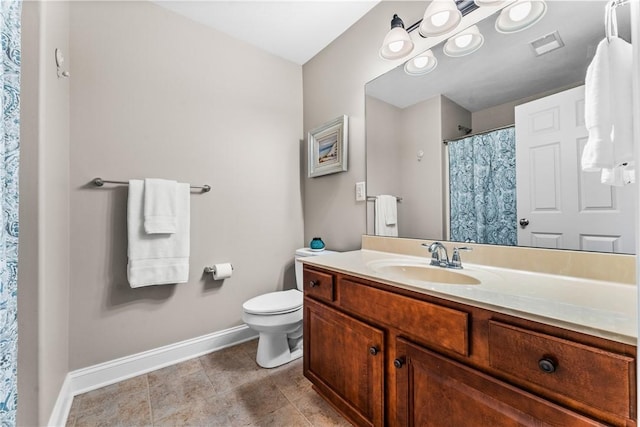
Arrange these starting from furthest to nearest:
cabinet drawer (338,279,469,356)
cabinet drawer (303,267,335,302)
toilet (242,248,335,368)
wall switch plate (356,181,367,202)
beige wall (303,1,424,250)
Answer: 1. wall switch plate (356,181,367,202)
2. beige wall (303,1,424,250)
3. toilet (242,248,335,368)
4. cabinet drawer (303,267,335,302)
5. cabinet drawer (338,279,469,356)

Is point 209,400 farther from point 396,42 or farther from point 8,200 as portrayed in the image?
point 396,42

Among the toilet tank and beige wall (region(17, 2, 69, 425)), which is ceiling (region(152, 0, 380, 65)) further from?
the toilet tank

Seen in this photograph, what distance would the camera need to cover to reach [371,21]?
1.82m

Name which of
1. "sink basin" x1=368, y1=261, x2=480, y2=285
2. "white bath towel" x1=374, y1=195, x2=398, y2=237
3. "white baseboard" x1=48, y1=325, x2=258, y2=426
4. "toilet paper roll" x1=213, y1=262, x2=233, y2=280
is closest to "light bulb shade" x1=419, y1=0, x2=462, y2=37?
"white bath towel" x1=374, y1=195, x2=398, y2=237

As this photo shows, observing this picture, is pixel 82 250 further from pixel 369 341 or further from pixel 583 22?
pixel 583 22

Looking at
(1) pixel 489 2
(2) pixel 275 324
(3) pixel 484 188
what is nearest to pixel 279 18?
(1) pixel 489 2

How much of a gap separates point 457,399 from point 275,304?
1.20 meters

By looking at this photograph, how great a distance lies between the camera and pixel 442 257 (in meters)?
1.34

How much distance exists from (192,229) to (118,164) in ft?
1.97

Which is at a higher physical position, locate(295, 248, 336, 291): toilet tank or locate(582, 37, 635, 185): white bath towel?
locate(582, 37, 635, 185): white bath towel

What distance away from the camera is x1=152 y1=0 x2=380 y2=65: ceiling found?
1.79 metres

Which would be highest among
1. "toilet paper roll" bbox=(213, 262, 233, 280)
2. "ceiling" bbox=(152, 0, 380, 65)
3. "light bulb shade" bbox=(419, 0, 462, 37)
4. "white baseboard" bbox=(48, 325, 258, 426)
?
"ceiling" bbox=(152, 0, 380, 65)

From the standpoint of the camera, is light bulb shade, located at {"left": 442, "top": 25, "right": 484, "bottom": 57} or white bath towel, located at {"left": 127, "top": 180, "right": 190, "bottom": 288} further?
white bath towel, located at {"left": 127, "top": 180, "right": 190, "bottom": 288}

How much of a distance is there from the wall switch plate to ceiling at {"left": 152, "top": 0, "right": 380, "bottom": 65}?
47.6 inches
